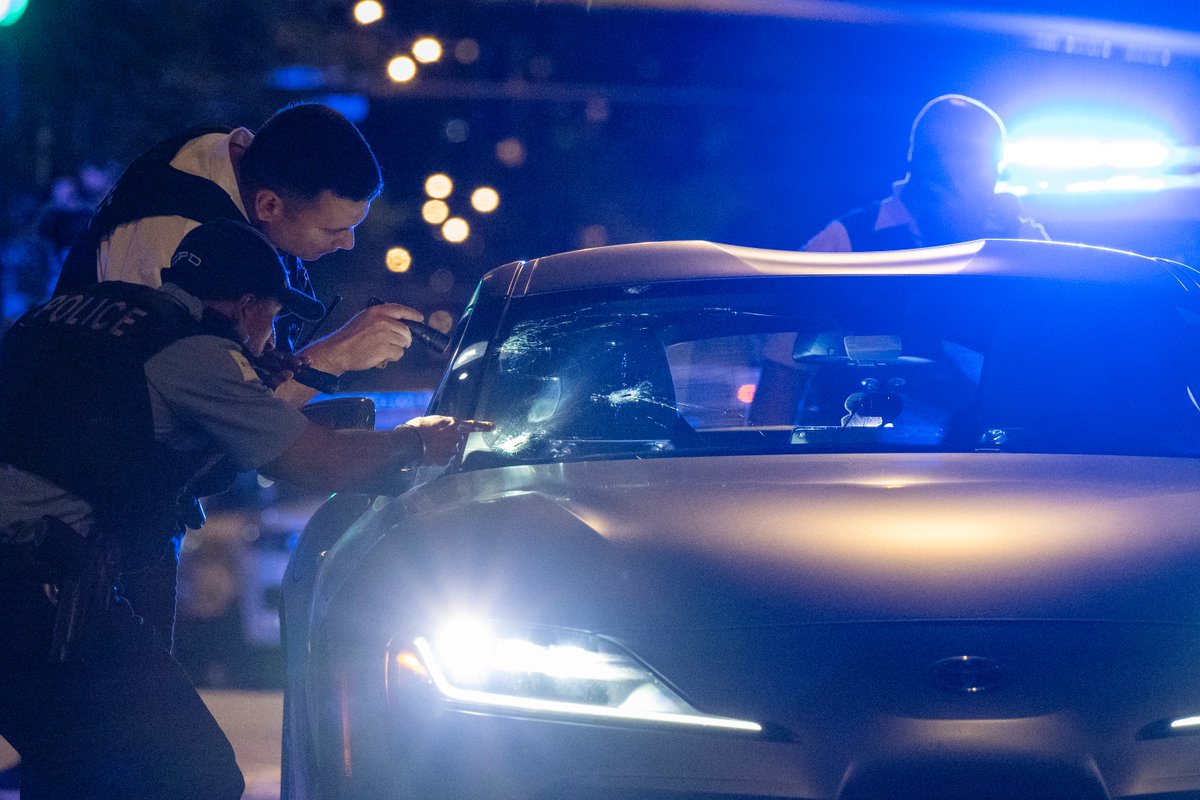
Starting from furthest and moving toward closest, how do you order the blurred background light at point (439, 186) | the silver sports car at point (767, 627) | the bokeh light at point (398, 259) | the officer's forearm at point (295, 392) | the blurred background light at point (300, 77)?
the blurred background light at point (439, 186), the bokeh light at point (398, 259), the blurred background light at point (300, 77), the officer's forearm at point (295, 392), the silver sports car at point (767, 627)

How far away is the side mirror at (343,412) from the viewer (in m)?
3.46

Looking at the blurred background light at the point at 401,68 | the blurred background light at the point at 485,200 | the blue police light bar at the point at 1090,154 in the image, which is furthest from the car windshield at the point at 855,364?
the blurred background light at the point at 485,200

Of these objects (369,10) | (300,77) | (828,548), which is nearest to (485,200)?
(300,77)

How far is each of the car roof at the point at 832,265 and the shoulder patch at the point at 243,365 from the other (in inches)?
36.2

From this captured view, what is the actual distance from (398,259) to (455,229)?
198 centimetres

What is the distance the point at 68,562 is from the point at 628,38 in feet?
74.7

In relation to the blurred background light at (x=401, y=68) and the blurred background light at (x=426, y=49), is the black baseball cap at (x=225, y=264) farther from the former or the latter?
the blurred background light at (x=426, y=49)

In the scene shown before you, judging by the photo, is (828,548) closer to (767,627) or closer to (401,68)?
(767,627)

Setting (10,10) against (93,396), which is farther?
(10,10)

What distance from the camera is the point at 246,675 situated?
8156 mm

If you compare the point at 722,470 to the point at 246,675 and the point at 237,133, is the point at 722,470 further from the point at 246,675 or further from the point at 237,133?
the point at 246,675

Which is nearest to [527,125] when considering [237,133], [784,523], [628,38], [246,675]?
[628,38]

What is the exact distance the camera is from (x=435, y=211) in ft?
87.7

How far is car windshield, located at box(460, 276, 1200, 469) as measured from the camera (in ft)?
11.9
